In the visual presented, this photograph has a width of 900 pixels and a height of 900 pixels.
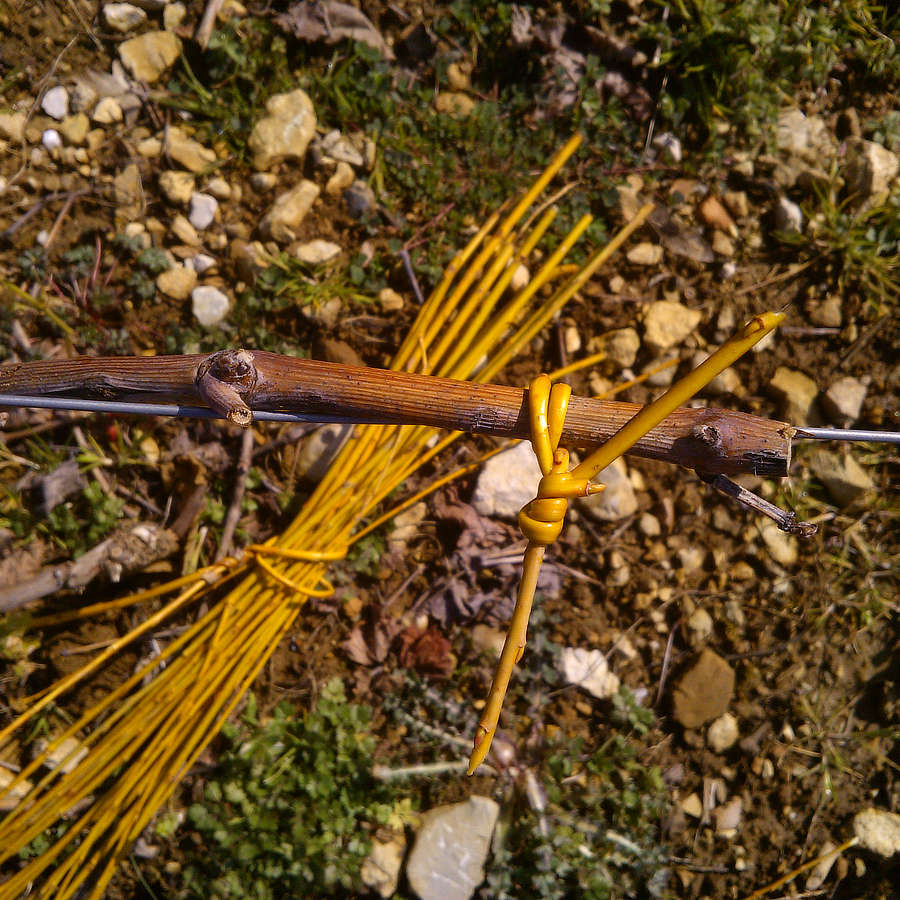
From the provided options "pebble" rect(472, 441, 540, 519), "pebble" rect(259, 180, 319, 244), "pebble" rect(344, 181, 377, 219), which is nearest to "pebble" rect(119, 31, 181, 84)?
"pebble" rect(259, 180, 319, 244)

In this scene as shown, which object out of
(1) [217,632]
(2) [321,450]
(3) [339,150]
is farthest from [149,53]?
(1) [217,632]

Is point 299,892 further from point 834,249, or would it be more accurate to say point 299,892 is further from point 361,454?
point 834,249

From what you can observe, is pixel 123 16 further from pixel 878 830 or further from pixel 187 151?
pixel 878 830

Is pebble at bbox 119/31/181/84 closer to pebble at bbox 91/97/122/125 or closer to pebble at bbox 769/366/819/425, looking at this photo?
pebble at bbox 91/97/122/125

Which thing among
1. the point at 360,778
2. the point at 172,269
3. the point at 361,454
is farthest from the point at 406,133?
the point at 360,778

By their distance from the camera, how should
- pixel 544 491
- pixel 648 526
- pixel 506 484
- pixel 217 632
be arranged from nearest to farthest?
pixel 544 491 → pixel 217 632 → pixel 506 484 → pixel 648 526

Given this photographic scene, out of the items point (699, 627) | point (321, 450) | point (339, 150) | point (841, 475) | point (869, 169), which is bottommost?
point (699, 627)
